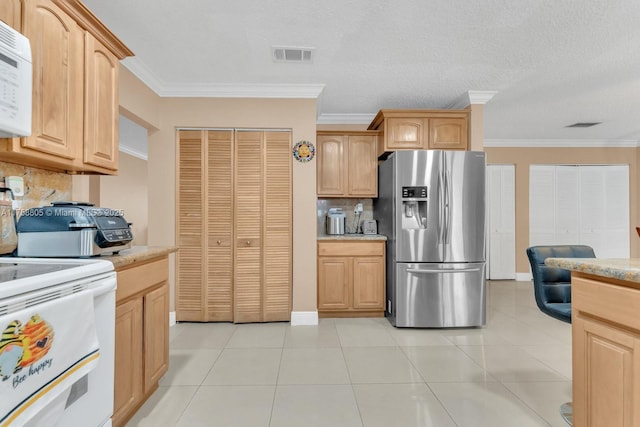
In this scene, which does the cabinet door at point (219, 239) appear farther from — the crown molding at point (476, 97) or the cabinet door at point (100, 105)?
the crown molding at point (476, 97)

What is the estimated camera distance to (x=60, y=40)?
5.35ft

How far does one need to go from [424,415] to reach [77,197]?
2936 mm

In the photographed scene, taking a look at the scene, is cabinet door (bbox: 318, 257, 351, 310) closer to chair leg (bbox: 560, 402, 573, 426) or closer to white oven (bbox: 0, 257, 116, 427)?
chair leg (bbox: 560, 402, 573, 426)

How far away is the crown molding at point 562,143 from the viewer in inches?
223

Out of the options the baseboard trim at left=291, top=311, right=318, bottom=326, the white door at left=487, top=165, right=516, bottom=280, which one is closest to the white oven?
the baseboard trim at left=291, top=311, right=318, bottom=326

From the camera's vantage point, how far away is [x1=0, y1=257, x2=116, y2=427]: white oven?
2.71 ft

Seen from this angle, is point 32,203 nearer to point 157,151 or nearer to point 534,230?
point 157,151

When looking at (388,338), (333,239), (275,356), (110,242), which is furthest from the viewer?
(333,239)

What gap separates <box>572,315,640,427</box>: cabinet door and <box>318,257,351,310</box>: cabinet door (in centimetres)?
237

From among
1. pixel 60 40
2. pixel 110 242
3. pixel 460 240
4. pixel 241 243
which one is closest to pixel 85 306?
pixel 110 242

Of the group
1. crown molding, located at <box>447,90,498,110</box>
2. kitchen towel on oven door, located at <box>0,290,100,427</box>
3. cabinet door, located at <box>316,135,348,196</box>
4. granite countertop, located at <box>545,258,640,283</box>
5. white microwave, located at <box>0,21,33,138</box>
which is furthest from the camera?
cabinet door, located at <box>316,135,348,196</box>

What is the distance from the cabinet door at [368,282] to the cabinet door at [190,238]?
1734mm

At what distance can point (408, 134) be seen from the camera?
363 centimetres

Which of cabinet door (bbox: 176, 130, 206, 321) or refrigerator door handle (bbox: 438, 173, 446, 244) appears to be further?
cabinet door (bbox: 176, 130, 206, 321)
